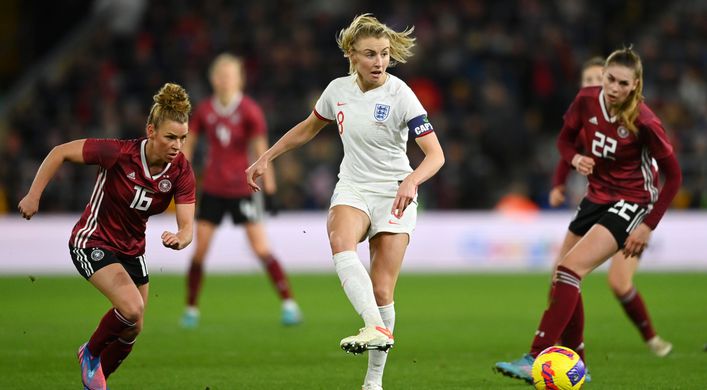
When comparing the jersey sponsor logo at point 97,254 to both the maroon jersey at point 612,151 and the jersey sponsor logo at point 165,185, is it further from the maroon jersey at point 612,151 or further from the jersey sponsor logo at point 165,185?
the maroon jersey at point 612,151

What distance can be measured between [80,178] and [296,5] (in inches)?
247

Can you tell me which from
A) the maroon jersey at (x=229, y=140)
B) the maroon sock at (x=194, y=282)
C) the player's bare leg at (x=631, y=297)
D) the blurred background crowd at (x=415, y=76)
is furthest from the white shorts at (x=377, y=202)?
the blurred background crowd at (x=415, y=76)

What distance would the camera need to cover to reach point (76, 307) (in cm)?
1273

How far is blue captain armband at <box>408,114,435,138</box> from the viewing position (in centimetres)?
675

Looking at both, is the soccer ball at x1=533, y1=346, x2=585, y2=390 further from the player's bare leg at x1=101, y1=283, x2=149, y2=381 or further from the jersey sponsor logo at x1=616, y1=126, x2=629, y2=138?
the player's bare leg at x1=101, y1=283, x2=149, y2=381

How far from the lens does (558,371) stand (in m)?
6.69

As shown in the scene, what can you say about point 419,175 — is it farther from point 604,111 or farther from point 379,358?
point 604,111

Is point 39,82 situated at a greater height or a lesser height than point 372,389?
greater

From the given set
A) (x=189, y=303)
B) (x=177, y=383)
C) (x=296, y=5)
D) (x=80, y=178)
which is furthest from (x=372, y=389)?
(x=296, y=5)

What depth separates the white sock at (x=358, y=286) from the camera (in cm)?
645

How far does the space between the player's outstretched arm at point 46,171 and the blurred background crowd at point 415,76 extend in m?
12.2

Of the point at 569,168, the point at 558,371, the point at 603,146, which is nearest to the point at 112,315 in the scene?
the point at 558,371

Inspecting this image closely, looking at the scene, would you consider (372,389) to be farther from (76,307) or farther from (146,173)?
(76,307)

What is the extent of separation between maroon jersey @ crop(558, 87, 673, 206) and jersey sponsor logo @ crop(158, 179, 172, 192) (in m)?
2.90
